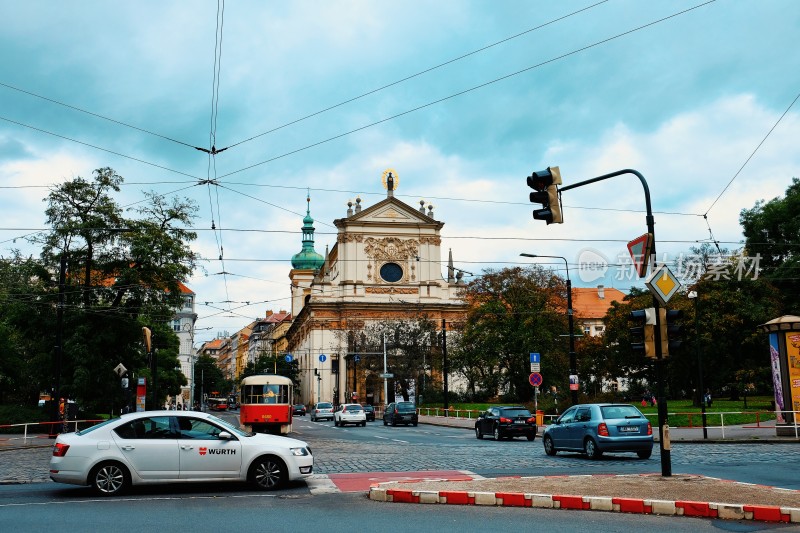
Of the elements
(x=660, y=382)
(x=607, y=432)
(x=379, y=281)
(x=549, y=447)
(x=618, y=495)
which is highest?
(x=379, y=281)

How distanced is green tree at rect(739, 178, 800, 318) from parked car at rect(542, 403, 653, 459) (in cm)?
3808

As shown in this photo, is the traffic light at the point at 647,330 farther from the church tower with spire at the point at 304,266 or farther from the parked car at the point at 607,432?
the church tower with spire at the point at 304,266

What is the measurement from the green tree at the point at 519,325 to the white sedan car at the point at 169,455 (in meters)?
47.0

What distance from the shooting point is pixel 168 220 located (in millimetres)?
37656

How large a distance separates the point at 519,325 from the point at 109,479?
49.7m

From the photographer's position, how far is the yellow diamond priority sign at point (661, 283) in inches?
520

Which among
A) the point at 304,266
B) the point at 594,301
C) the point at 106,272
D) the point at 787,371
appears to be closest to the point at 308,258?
the point at 304,266

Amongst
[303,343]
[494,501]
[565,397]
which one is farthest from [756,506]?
[303,343]

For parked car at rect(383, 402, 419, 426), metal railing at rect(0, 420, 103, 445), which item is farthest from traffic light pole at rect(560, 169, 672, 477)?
parked car at rect(383, 402, 419, 426)

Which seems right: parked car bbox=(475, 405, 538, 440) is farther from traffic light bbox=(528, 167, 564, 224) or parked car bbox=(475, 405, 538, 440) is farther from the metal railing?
traffic light bbox=(528, 167, 564, 224)

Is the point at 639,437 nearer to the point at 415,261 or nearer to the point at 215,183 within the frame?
the point at 215,183

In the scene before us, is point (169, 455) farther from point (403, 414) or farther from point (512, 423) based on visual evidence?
point (403, 414)

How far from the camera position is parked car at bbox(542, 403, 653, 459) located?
1934cm

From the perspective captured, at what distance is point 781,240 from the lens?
57.2 meters
